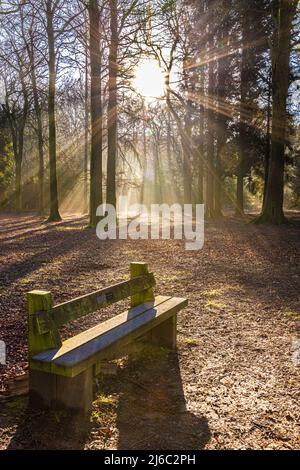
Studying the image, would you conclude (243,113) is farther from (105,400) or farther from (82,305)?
(105,400)

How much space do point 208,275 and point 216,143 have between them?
769 inches

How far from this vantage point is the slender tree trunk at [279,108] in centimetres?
1590

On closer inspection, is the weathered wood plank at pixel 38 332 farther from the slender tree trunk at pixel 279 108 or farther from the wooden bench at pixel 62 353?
the slender tree trunk at pixel 279 108

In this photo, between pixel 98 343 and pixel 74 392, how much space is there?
42cm

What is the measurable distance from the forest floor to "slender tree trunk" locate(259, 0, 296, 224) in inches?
294

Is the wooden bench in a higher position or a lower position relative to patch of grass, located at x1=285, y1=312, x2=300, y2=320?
higher

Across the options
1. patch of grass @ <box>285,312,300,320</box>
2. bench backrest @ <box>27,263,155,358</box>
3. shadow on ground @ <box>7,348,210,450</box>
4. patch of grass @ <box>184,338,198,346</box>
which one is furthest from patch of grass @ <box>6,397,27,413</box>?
patch of grass @ <box>285,312,300,320</box>

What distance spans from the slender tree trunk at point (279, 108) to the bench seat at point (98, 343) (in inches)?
519

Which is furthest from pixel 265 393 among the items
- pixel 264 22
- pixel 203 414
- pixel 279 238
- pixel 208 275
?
pixel 264 22

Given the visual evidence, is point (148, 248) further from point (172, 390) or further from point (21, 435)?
point (21, 435)

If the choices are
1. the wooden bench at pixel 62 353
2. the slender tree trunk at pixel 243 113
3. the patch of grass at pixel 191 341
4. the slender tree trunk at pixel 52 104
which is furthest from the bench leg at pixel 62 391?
the slender tree trunk at pixel 243 113

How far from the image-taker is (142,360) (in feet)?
14.6

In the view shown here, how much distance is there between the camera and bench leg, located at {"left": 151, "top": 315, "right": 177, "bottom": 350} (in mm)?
4764

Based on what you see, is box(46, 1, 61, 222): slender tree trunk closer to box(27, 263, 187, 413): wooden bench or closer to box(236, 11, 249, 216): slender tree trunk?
box(236, 11, 249, 216): slender tree trunk
